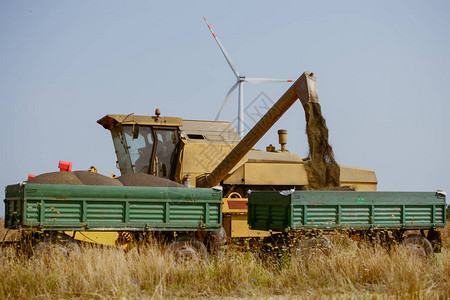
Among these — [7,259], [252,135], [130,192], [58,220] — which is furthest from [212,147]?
[7,259]

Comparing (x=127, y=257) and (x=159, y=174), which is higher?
(x=159, y=174)

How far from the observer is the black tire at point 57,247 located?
912 centimetres

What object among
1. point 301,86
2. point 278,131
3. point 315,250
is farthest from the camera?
point 278,131

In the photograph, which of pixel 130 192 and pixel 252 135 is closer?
pixel 130 192

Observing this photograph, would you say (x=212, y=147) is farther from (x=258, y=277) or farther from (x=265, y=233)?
(x=258, y=277)

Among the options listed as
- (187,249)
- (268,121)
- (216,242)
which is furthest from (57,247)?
(268,121)

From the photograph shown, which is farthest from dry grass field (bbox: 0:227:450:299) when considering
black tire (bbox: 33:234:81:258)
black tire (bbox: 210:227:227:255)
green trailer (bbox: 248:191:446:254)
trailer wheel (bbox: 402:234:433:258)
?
trailer wheel (bbox: 402:234:433:258)

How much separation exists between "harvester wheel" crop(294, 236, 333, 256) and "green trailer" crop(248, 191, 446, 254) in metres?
0.09

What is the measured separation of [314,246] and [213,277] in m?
2.60

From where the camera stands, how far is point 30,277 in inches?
310

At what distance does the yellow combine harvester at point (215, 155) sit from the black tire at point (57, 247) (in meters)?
3.69

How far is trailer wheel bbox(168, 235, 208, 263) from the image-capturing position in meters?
9.96

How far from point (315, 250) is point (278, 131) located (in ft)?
19.3

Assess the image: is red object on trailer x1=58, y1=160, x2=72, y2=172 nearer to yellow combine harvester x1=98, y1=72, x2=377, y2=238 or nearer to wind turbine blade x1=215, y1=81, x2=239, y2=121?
yellow combine harvester x1=98, y1=72, x2=377, y2=238
